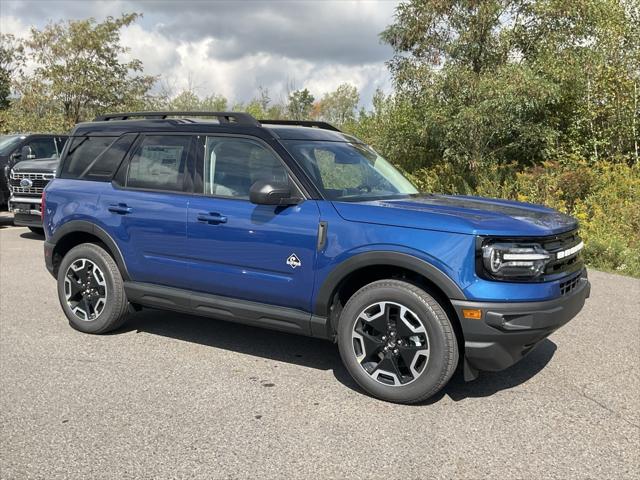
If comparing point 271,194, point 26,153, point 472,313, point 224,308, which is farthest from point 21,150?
point 472,313

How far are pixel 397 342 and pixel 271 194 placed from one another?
4.19 feet

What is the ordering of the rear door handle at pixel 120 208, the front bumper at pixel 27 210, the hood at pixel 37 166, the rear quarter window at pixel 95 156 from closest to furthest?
the rear door handle at pixel 120 208 < the rear quarter window at pixel 95 156 < the front bumper at pixel 27 210 < the hood at pixel 37 166

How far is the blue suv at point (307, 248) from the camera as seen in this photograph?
3.62 metres

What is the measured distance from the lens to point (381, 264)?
3824 millimetres

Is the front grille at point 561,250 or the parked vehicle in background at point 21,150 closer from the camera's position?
the front grille at point 561,250

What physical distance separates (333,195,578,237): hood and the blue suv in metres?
0.01

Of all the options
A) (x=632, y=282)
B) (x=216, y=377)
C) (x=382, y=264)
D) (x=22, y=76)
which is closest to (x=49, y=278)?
(x=216, y=377)

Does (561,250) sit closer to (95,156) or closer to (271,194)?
(271,194)

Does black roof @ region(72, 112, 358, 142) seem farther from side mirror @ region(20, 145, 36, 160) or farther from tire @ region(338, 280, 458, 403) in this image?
side mirror @ region(20, 145, 36, 160)

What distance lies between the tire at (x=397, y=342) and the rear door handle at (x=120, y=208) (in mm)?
2089

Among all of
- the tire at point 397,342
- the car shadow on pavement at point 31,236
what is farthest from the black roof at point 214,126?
the car shadow on pavement at point 31,236

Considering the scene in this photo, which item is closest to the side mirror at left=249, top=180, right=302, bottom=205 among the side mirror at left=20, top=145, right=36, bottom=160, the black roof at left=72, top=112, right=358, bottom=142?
the black roof at left=72, top=112, right=358, bottom=142

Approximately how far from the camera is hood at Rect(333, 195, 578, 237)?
3.62m

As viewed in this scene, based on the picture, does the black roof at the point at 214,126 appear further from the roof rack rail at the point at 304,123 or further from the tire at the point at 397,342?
the tire at the point at 397,342
